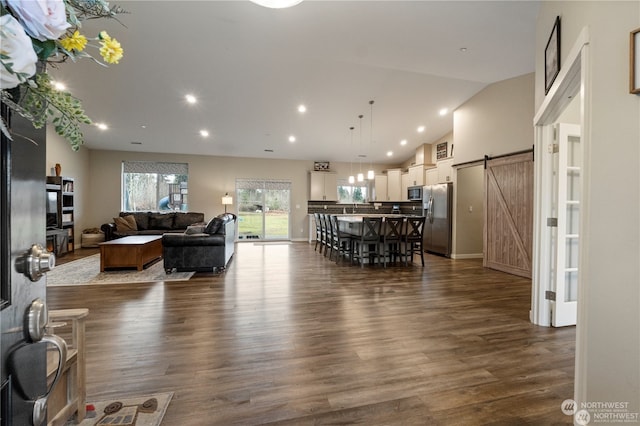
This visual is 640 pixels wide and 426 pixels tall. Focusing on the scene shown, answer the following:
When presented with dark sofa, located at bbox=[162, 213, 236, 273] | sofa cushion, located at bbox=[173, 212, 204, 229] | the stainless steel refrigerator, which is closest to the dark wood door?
dark sofa, located at bbox=[162, 213, 236, 273]

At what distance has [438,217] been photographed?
6559 millimetres

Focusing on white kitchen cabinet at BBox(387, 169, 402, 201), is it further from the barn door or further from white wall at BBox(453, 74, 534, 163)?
the barn door

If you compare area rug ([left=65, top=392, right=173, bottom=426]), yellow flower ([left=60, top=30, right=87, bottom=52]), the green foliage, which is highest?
yellow flower ([left=60, top=30, right=87, bottom=52])

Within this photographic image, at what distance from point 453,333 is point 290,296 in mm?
1817

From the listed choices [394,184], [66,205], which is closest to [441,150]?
[394,184]

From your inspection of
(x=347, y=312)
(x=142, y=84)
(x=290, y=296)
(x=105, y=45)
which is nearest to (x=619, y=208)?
(x=105, y=45)

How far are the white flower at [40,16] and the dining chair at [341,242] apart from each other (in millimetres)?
5198

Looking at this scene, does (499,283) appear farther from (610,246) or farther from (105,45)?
(105,45)

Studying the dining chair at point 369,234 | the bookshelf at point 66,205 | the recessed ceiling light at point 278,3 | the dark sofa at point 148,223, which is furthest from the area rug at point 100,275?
the recessed ceiling light at point 278,3

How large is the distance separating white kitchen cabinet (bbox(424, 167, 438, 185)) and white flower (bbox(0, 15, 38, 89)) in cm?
754

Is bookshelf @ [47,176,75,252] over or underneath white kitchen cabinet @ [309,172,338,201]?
underneath

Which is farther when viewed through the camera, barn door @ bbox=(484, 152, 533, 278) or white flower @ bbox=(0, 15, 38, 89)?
barn door @ bbox=(484, 152, 533, 278)

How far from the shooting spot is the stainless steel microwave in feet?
24.3

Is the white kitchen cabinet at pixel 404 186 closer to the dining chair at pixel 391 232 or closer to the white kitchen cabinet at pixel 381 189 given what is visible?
the white kitchen cabinet at pixel 381 189
